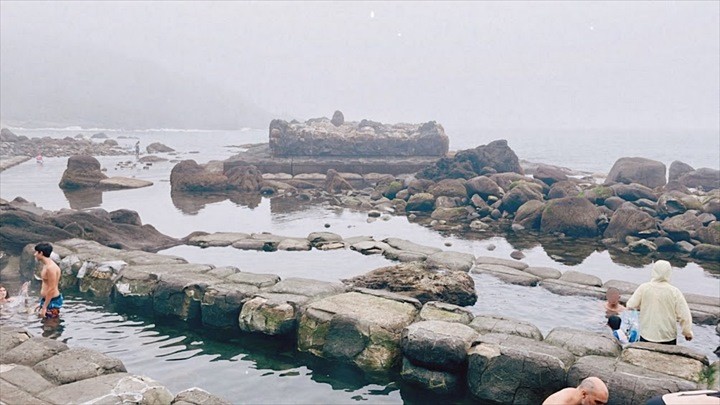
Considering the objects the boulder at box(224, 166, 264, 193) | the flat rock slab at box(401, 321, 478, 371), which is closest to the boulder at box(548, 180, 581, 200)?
the boulder at box(224, 166, 264, 193)

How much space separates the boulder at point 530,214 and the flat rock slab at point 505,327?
11822 millimetres

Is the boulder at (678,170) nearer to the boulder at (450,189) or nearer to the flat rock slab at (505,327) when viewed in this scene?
the boulder at (450,189)

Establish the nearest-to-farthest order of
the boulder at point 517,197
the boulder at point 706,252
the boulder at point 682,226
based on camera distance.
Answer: the boulder at point 706,252
the boulder at point 682,226
the boulder at point 517,197

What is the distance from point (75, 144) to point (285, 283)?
2509 inches

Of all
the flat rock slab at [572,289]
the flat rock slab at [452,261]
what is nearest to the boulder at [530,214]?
the flat rock slab at [452,261]

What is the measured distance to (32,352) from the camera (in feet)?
21.4

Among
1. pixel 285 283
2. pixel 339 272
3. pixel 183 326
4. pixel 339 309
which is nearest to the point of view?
pixel 339 309

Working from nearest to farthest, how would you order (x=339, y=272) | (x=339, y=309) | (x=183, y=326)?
(x=339, y=309) < (x=183, y=326) < (x=339, y=272)

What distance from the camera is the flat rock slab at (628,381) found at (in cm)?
557

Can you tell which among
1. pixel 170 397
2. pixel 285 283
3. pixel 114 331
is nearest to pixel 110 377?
pixel 170 397

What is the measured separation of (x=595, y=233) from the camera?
1772cm

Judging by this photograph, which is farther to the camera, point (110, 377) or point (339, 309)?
point (339, 309)

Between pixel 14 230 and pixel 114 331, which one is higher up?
pixel 14 230

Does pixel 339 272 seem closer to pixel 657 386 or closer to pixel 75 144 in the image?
pixel 657 386
